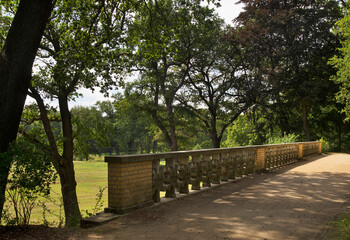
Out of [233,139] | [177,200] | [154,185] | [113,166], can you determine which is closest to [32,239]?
[113,166]

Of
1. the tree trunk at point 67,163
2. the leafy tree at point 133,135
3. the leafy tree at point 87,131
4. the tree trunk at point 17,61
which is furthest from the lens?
the leafy tree at point 133,135

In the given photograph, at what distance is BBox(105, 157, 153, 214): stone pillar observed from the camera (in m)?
5.95

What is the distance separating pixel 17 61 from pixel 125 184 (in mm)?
3022

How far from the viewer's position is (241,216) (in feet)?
19.9

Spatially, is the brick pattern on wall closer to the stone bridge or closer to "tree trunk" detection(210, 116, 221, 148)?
the stone bridge

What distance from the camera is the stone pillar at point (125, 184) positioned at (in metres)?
5.95

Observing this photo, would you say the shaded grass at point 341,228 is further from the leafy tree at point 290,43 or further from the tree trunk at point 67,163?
the leafy tree at point 290,43

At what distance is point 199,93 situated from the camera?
32.2 meters

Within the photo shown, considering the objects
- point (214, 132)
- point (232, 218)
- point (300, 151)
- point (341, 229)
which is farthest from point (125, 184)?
point (214, 132)

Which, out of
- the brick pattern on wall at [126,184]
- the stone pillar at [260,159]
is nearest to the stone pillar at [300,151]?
the stone pillar at [260,159]

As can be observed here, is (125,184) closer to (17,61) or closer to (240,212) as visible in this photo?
(240,212)

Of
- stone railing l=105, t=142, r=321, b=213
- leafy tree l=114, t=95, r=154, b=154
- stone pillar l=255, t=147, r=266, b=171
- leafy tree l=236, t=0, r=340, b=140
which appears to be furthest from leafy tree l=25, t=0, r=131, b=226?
leafy tree l=114, t=95, r=154, b=154

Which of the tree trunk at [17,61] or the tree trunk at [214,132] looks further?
the tree trunk at [214,132]

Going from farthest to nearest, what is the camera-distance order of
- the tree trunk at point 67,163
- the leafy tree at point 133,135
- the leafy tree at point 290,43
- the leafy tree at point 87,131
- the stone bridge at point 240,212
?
1. the leafy tree at point 133,135
2. the leafy tree at point 290,43
3. the leafy tree at point 87,131
4. the tree trunk at point 67,163
5. the stone bridge at point 240,212
